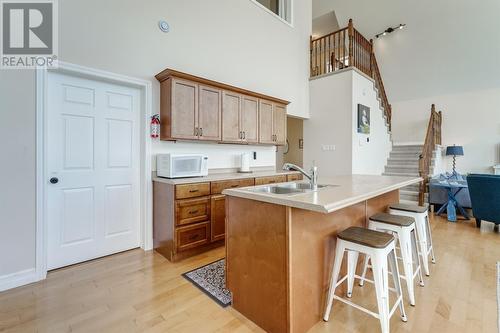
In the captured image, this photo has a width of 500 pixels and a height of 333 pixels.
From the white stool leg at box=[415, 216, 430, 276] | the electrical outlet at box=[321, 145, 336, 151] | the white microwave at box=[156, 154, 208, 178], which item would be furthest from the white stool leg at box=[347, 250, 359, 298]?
the electrical outlet at box=[321, 145, 336, 151]

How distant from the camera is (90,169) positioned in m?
2.70

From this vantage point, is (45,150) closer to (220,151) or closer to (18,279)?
(18,279)

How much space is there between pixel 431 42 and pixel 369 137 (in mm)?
2874

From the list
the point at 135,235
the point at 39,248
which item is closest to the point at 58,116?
the point at 39,248

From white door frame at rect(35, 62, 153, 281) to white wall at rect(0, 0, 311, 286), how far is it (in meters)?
0.05

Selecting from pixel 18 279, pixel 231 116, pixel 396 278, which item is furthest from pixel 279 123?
pixel 18 279

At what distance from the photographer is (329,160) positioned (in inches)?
216

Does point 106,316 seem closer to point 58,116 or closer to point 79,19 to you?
point 58,116

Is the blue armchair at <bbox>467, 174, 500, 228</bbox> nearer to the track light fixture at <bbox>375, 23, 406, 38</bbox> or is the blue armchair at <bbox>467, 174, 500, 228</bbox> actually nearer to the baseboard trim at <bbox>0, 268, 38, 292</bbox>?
the track light fixture at <bbox>375, 23, 406, 38</bbox>

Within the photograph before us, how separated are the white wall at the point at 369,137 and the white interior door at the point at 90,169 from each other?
4.31 m

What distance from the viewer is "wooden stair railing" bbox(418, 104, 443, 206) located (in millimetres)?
4961

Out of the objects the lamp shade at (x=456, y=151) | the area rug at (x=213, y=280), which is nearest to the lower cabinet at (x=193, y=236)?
the area rug at (x=213, y=280)

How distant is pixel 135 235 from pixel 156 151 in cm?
112

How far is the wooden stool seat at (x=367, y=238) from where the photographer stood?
1.51 metres
